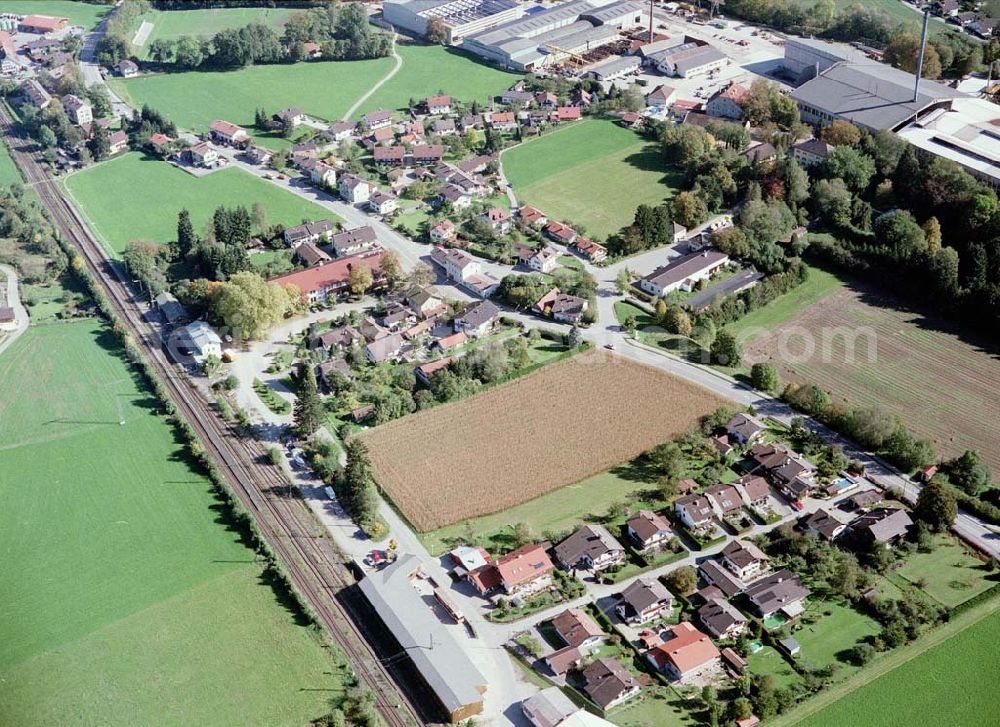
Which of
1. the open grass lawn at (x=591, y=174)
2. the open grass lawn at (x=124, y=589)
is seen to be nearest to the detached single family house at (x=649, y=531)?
the open grass lawn at (x=124, y=589)

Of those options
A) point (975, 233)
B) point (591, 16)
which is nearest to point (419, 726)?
point (975, 233)

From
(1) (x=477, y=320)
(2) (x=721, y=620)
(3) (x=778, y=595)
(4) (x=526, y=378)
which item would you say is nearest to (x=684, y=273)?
(1) (x=477, y=320)

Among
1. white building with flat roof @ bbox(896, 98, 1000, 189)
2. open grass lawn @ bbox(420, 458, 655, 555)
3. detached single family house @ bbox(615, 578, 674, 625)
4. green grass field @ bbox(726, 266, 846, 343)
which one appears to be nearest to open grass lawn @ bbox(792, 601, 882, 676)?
detached single family house @ bbox(615, 578, 674, 625)

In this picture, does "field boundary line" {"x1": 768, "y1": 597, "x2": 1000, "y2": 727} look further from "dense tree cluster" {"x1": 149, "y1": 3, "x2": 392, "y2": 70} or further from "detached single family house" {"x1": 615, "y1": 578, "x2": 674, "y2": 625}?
"dense tree cluster" {"x1": 149, "y1": 3, "x2": 392, "y2": 70}

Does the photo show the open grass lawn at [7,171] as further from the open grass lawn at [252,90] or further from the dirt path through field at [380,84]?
the dirt path through field at [380,84]

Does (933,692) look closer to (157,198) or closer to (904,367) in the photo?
(904,367)

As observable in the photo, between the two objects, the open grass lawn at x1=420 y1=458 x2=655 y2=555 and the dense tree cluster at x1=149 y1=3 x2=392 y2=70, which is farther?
the dense tree cluster at x1=149 y1=3 x2=392 y2=70
